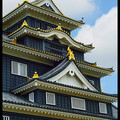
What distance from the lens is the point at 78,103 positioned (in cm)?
2566

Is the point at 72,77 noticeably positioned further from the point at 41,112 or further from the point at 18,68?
the point at 41,112

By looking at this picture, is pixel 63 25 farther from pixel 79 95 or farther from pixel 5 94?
pixel 5 94

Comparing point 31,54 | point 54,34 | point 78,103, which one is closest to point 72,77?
point 78,103

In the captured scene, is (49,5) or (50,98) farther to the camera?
(49,5)

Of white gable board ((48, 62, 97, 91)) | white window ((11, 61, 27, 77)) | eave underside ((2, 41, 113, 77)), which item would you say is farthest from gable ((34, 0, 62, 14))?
white gable board ((48, 62, 97, 91))

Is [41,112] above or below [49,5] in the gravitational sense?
below

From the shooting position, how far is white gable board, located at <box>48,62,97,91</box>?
24.9 meters

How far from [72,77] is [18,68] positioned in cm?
514

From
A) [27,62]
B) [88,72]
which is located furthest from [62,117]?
→ [88,72]

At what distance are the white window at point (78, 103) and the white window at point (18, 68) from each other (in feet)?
16.8

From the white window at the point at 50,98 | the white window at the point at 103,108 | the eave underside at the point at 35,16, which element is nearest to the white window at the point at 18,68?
the white window at the point at 50,98

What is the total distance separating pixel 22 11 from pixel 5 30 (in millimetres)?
3606

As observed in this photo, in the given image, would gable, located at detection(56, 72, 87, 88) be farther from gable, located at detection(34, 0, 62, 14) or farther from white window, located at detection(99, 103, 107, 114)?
gable, located at detection(34, 0, 62, 14)

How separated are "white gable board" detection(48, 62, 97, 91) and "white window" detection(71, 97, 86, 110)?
132cm
